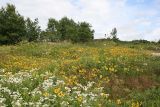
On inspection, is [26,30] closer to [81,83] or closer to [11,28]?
[11,28]

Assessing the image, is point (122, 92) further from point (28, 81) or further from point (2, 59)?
point (2, 59)

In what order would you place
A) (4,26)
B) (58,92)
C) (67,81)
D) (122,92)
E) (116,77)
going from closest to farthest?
(58,92) < (67,81) < (122,92) < (116,77) < (4,26)

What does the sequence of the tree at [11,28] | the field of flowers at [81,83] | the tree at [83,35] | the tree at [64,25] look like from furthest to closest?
the tree at [64,25]
the tree at [83,35]
the tree at [11,28]
the field of flowers at [81,83]

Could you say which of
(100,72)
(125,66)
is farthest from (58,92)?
(125,66)

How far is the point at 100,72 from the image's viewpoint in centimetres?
1752

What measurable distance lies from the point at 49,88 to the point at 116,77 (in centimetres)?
618

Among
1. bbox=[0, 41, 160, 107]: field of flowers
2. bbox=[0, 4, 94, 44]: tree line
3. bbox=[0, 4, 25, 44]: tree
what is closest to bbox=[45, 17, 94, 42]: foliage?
bbox=[0, 4, 94, 44]: tree line

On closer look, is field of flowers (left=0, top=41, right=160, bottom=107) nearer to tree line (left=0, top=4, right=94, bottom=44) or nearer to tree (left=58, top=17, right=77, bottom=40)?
tree line (left=0, top=4, right=94, bottom=44)

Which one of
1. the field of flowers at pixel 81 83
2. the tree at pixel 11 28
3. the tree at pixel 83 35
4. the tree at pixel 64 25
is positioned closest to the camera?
the field of flowers at pixel 81 83

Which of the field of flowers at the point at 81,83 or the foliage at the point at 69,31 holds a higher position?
the foliage at the point at 69,31

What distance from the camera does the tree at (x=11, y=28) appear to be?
43.8m

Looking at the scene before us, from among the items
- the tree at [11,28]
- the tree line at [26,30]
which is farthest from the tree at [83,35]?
the tree at [11,28]

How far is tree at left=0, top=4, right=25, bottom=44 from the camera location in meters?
43.8

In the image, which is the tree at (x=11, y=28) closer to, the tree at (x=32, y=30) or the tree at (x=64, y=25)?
the tree at (x=32, y=30)
